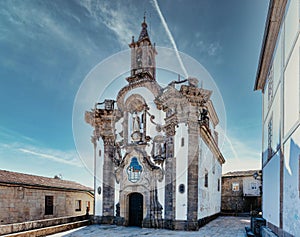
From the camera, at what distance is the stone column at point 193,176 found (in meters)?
13.2

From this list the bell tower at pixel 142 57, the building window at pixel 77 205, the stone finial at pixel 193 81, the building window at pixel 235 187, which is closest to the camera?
the stone finial at pixel 193 81

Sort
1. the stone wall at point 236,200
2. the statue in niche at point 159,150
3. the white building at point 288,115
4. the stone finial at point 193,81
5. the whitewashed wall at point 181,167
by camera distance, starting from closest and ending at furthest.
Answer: the white building at point 288,115
the whitewashed wall at point 181,167
the stone finial at point 193,81
the statue in niche at point 159,150
the stone wall at point 236,200

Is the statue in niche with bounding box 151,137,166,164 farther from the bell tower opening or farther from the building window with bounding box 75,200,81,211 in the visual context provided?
the building window with bounding box 75,200,81,211

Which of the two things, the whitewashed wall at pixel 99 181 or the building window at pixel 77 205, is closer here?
the whitewashed wall at pixel 99 181

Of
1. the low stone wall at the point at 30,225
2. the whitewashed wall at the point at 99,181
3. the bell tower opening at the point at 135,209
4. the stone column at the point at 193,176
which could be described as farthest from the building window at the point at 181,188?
the low stone wall at the point at 30,225

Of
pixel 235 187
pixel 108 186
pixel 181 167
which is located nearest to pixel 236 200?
pixel 235 187

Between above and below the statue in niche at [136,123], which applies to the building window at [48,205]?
below

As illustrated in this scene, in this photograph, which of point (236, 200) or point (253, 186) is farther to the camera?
point (236, 200)

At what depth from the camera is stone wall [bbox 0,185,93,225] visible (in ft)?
45.7

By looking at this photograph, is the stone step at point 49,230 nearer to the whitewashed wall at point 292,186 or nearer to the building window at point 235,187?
the whitewashed wall at point 292,186

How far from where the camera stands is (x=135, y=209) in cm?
1500

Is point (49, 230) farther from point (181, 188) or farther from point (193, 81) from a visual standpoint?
point (193, 81)

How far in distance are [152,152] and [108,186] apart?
10.2 feet

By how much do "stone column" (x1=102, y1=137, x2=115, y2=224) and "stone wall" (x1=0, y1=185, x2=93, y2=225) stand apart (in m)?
3.80
